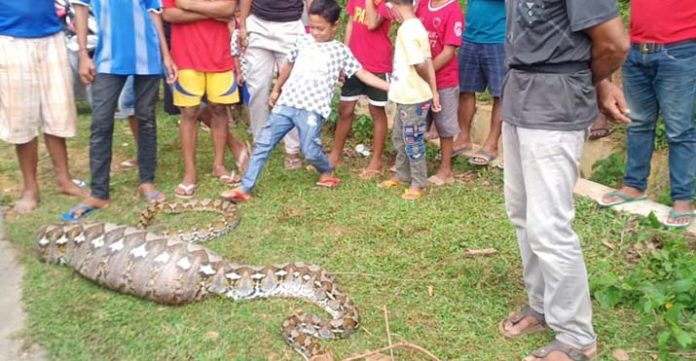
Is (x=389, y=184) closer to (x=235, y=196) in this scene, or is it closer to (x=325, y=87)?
(x=325, y=87)

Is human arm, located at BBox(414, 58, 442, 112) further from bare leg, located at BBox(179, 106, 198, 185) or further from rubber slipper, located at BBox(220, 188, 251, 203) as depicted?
bare leg, located at BBox(179, 106, 198, 185)

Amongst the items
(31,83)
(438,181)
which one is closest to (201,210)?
(31,83)

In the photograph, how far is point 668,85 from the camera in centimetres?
532

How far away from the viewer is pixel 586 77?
3523 mm

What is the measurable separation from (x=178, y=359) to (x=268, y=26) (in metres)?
3.81

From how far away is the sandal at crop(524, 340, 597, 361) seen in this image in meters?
3.87

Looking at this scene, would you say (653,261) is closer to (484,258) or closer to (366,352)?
(484,258)

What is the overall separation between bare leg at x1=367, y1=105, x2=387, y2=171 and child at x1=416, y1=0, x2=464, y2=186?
575 mm

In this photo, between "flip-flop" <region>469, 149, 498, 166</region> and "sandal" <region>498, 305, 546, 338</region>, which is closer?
"sandal" <region>498, 305, 546, 338</region>

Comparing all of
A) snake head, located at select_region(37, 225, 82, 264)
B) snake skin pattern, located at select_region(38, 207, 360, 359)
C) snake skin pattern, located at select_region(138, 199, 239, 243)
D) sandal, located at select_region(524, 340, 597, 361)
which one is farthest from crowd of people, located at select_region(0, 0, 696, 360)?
snake skin pattern, located at select_region(38, 207, 360, 359)

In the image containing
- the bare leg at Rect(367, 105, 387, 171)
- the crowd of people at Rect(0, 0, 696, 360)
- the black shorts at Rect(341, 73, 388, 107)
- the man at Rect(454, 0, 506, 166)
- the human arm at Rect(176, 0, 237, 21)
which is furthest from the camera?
the bare leg at Rect(367, 105, 387, 171)

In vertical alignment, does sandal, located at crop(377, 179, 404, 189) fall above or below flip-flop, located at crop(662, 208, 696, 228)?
below

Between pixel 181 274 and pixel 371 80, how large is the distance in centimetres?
280

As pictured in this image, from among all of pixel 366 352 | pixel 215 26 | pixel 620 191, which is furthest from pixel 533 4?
pixel 215 26
